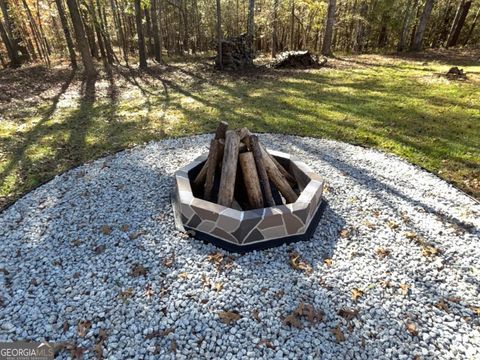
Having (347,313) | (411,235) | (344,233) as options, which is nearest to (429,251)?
(411,235)

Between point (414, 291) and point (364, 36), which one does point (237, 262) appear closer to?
point (414, 291)

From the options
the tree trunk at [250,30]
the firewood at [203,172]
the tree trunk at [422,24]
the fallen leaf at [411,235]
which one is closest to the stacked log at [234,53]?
the tree trunk at [250,30]

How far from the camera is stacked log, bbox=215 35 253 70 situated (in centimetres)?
1444

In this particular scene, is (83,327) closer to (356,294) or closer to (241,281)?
(241,281)

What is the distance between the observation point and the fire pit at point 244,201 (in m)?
3.77

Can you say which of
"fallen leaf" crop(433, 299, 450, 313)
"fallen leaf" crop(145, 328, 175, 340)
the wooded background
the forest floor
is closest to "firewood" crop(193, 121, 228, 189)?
"fallen leaf" crop(145, 328, 175, 340)

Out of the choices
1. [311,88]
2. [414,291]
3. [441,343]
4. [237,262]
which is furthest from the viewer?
[311,88]

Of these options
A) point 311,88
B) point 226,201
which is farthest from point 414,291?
point 311,88

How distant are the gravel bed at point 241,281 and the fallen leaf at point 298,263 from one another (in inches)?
2.2

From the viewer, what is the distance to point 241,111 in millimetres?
9031

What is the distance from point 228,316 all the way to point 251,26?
14.6 metres

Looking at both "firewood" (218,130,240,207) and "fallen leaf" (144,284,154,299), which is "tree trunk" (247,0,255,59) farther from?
"fallen leaf" (144,284,154,299)

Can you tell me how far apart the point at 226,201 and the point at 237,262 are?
88 cm

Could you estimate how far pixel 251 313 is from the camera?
2994 millimetres
